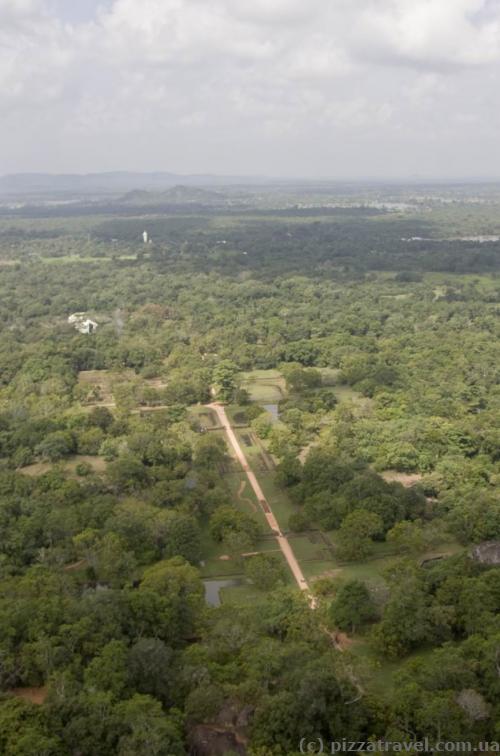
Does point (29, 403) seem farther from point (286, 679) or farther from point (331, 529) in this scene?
point (286, 679)

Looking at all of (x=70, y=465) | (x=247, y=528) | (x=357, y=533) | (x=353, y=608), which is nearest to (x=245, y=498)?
(x=247, y=528)

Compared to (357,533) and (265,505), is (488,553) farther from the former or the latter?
(265,505)

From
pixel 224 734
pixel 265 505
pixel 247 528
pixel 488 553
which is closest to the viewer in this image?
pixel 224 734

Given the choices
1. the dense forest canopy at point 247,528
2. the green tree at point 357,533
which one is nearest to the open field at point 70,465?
the dense forest canopy at point 247,528

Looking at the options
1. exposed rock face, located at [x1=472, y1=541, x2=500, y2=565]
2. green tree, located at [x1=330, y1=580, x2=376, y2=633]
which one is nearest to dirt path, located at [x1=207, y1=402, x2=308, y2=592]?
green tree, located at [x1=330, y1=580, x2=376, y2=633]

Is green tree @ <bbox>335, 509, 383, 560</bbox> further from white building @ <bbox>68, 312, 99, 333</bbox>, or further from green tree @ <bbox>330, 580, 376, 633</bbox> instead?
white building @ <bbox>68, 312, 99, 333</bbox>

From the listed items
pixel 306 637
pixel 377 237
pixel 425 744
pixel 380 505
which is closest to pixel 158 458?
pixel 380 505

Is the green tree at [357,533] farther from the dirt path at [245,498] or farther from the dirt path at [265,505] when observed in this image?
the dirt path at [245,498]
